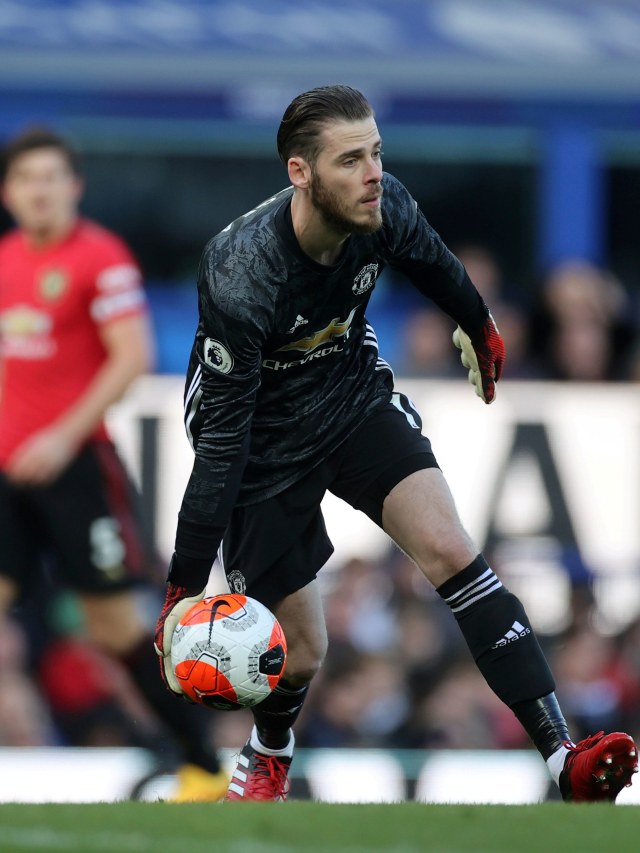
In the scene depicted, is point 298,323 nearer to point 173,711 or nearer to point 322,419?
point 322,419

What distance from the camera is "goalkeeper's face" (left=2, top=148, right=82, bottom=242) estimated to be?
849cm

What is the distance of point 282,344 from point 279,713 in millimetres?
1447

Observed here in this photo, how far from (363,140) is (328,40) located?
715 centimetres

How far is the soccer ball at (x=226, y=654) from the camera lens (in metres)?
5.88

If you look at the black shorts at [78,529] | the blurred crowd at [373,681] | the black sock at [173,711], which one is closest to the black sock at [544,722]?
the black sock at [173,711]

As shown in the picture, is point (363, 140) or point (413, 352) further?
point (413, 352)

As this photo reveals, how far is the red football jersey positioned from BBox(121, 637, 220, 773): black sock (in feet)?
3.36

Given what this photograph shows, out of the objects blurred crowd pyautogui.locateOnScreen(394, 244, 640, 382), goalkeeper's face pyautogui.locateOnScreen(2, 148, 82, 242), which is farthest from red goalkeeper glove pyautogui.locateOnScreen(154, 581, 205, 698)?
blurred crowd pyautogui.locateOnScreen(394, 244, 640, 382)

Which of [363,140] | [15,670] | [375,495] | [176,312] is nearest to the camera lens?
[363,140]

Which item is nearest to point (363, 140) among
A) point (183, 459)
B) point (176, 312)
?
point (183, 459)

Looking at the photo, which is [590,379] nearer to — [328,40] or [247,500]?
[328,40]

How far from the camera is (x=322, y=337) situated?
6.08 meters

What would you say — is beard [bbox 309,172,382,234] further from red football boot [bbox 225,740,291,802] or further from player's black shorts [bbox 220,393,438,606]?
red football boot [bbox 225,740,291,802]

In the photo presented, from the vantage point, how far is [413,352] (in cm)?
1110
